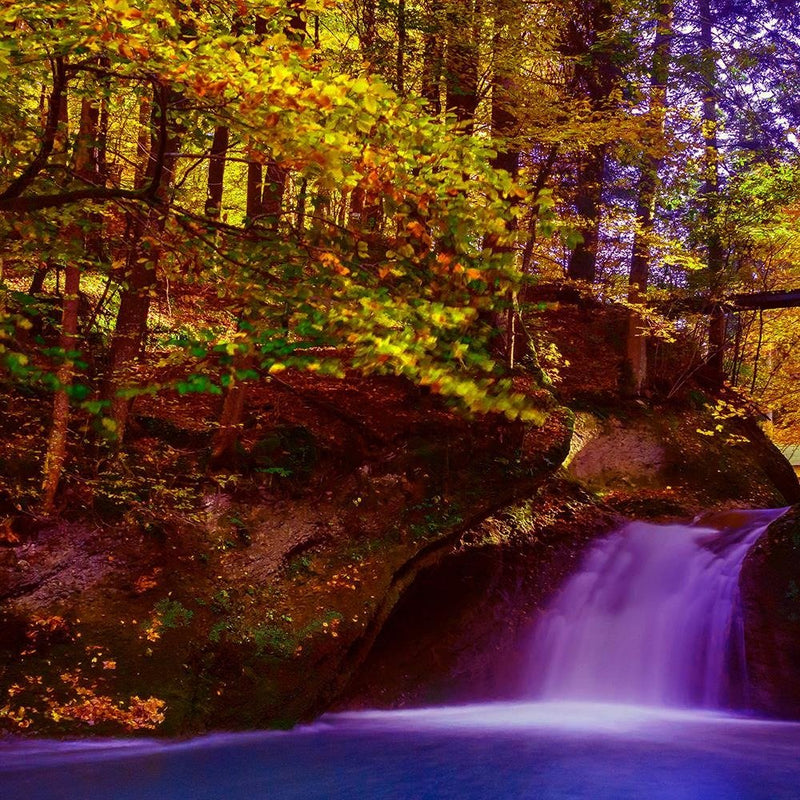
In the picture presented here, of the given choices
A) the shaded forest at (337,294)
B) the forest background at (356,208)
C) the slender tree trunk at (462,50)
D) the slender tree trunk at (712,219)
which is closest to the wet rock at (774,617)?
the shaded forest at (337,294)

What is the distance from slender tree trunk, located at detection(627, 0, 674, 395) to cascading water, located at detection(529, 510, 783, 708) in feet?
16.2

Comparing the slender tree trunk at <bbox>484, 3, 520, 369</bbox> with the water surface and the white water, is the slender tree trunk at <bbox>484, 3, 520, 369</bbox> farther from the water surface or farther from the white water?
the water surface

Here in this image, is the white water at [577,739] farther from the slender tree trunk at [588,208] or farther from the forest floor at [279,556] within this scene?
the slender tree trunk at [588,208]

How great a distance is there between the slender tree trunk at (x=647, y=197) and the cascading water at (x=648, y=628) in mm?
4952

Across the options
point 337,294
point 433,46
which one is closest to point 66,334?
point 337,294

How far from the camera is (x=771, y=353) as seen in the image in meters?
20.5

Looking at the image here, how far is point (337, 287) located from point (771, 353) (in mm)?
18894

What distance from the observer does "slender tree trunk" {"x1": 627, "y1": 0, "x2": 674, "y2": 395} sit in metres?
12.1

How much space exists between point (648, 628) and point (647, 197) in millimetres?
8544

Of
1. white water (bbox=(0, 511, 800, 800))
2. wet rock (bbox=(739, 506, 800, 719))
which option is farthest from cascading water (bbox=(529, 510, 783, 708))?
wet rock (bbox=(739, 506, 800, 719))

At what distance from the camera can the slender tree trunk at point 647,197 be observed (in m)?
12.1

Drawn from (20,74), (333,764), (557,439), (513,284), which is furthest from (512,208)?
(557,439)

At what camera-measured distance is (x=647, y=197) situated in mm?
14773

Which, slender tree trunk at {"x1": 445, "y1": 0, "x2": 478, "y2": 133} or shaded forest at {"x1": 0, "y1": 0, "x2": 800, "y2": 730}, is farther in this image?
slender tree trunk at {"x1": 445, "y1": 0, "x2": 478, "y2": 133}
